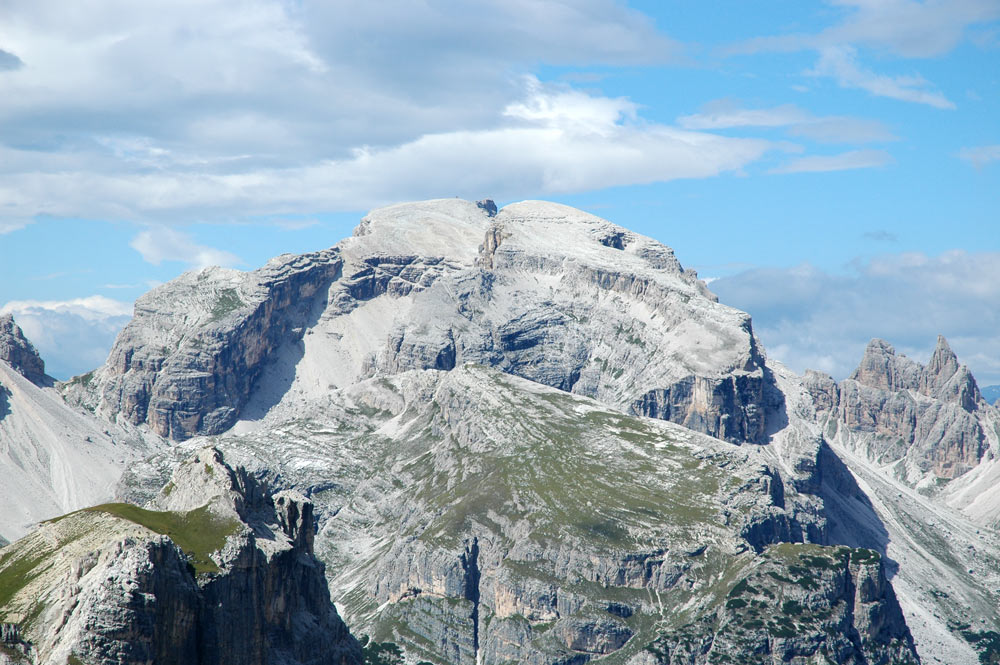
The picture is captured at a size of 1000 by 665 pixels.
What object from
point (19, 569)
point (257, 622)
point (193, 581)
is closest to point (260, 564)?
point (257, 622)

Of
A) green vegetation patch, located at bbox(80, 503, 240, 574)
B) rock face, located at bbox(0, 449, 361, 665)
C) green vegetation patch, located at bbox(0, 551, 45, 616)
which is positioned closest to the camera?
rock face, located at bbox(0, 449, 361, 665)

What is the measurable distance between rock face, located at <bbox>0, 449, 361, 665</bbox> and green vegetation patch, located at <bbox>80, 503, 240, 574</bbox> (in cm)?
16

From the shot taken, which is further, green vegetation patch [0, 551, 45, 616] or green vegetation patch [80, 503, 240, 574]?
green vegetation patch [80, 503, 240, 574]

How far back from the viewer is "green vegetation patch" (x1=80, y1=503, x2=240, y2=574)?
7037 inches

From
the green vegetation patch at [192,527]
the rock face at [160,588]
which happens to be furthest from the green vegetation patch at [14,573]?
the green vegetation patch at [192,527]

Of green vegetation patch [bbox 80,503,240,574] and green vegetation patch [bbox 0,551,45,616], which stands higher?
green vegetation patch [bbox 80,503,240,574]

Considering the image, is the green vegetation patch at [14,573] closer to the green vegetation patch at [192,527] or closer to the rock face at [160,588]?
the rock face at [160,588]

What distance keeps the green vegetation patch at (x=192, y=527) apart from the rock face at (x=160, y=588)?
0.54ft

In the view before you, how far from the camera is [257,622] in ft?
603

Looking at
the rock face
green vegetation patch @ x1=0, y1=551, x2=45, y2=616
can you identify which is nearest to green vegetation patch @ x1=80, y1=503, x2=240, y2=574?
the rock face

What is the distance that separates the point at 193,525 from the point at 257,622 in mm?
15520

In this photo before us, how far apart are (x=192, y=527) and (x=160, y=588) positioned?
29001mm

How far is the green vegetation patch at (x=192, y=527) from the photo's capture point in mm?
178750

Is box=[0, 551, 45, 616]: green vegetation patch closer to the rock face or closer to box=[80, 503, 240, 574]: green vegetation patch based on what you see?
the rock face
